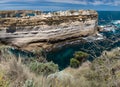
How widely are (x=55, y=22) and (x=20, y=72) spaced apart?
43.1 meters

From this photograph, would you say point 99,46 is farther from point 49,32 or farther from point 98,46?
point 49,32

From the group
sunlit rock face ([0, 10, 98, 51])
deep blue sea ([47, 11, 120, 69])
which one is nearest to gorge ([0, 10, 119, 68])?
sunlit rock face ([0, 10, 98, 51])

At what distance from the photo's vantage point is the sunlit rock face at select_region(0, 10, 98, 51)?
43875 millimetres

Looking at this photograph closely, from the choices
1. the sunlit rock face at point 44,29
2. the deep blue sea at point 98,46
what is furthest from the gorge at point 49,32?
the deep blue sea at point 98,46

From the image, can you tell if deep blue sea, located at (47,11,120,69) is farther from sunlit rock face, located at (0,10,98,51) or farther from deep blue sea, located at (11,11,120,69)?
sunlit rock face, located at (0,10,98,51)

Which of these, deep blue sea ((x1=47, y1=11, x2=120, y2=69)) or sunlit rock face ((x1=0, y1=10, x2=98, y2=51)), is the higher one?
deep blue sea ((x1=47, y1=11, x2=120, y2=69))

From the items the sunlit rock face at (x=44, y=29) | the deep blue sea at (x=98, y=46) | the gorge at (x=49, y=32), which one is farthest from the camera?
the sunlit rock face at (x=44, y=29)

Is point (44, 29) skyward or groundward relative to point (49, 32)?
skyward

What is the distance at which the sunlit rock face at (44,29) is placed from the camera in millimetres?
43875

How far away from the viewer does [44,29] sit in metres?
46.8

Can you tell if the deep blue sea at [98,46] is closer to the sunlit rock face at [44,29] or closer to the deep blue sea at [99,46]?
the deep blue sea at [99,46]

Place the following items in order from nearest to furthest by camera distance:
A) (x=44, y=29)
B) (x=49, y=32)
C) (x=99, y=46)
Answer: (x=99, y=46)
(x=44, y=29)
(x=49, y=32)

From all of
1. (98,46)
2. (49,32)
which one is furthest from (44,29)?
(98,46)

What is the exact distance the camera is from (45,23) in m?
47.5
